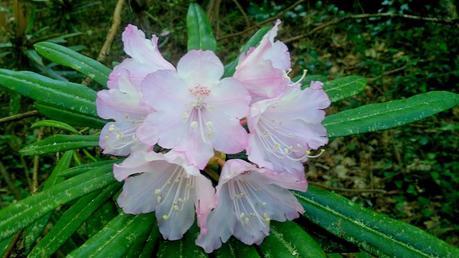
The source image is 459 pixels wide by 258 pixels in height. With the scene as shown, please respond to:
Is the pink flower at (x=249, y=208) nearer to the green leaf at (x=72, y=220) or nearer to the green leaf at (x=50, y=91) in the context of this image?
the green leaf at (x=72, y=220)

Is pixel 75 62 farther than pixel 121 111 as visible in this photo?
Yes

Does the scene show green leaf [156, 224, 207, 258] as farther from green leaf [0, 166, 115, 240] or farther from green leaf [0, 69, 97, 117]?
green leaf [0, 69, 97, 117]

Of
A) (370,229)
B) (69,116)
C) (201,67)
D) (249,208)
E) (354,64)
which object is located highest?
(201,67)

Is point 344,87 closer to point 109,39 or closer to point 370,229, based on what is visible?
point 370,229

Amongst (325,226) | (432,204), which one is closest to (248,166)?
(325,226)

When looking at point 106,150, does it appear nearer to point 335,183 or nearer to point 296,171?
point 296,171

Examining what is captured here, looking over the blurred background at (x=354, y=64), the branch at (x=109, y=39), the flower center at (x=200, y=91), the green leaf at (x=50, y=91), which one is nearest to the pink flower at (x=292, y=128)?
Answer: the flower center at (x=200, y=91)

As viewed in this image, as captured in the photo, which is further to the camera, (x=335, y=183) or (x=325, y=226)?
(x=335, y=183)

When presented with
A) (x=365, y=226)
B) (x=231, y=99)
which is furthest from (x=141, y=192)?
(x=365, y=226)
